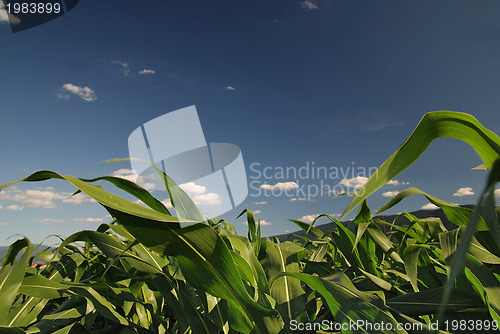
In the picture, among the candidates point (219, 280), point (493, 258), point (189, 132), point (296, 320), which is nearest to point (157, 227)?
point (219, 280)

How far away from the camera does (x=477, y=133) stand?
0.34 metres

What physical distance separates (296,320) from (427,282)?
0.31 metres

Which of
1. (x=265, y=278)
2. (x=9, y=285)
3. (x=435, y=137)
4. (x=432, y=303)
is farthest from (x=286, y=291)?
(x=9, y=285)

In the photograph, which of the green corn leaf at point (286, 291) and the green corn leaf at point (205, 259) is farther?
the green corn leaf at point (286, 291)

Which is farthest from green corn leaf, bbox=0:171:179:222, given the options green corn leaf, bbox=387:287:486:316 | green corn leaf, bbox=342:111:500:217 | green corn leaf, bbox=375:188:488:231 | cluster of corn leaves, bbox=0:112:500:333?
green corn leaf, bbox=375:188:488:231

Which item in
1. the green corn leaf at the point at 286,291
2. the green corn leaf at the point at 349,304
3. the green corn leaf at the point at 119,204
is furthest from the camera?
the green corn leaf at the point at 286,291

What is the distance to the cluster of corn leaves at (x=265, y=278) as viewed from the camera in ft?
1.06

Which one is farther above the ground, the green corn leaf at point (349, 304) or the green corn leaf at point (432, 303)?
the green corn leaf at point (349, 304)

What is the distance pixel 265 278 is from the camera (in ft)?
1.82

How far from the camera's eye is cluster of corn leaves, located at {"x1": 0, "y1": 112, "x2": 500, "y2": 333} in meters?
0.32

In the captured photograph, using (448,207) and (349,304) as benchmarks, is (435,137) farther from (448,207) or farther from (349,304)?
(448,207)

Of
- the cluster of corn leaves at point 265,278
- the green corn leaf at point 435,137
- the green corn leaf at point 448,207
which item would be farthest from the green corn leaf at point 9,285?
the green corn leaf at point 448,207

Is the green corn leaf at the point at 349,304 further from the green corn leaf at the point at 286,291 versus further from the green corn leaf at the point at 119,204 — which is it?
the green corn leaf at the point at 119,204

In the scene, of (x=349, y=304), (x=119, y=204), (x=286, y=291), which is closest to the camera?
(x=119, y=204)
